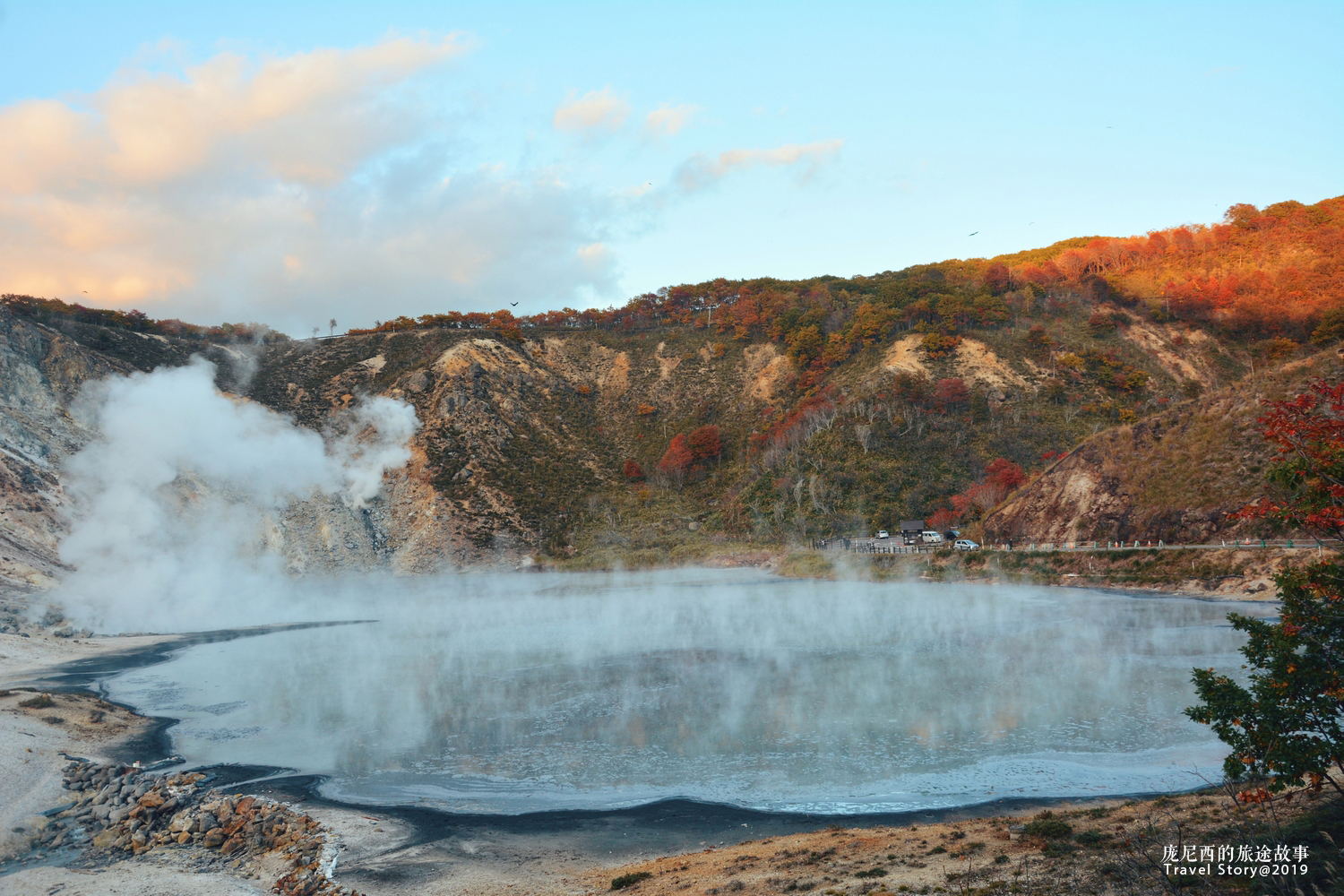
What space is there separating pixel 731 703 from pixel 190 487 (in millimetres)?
49261

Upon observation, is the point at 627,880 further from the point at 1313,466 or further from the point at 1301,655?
the point at 1313,466

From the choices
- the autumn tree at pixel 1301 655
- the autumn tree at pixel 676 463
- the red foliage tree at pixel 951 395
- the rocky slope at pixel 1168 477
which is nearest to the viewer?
the autumn tree at pixel 1301 655

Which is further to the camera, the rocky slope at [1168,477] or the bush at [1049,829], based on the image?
the rocky slope at [1168,477]

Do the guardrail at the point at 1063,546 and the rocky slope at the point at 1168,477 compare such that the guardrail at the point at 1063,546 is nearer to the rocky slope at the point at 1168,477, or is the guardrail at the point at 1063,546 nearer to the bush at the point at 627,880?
the rocky slope at the point at 1168,477

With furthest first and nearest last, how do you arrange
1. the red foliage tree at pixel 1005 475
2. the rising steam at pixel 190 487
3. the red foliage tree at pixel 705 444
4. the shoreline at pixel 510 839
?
the red foliage tree at pixel 705 444 < the red foliage tree at pixel 1005 475 < the rising steam at pixel 190 487 < the shoreline at pixel 510 839

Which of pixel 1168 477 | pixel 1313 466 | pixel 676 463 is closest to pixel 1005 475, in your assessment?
pixel 1168 477

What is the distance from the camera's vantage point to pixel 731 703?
2269cm

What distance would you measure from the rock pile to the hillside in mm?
33835

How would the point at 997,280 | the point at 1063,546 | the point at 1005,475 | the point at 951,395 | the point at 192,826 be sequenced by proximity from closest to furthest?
the point at 192,826, the point at 1063,546, the point at 1005,475, the point at 951,395, the point at 997,280

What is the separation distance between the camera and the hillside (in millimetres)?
49812

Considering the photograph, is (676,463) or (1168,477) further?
(676,463)

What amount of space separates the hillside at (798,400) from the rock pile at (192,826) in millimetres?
33835

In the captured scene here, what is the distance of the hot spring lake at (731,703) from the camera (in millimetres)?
16328

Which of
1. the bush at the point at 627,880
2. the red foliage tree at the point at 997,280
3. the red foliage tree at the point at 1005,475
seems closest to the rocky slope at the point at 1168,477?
the red foliage tree at the point at 1005,475
